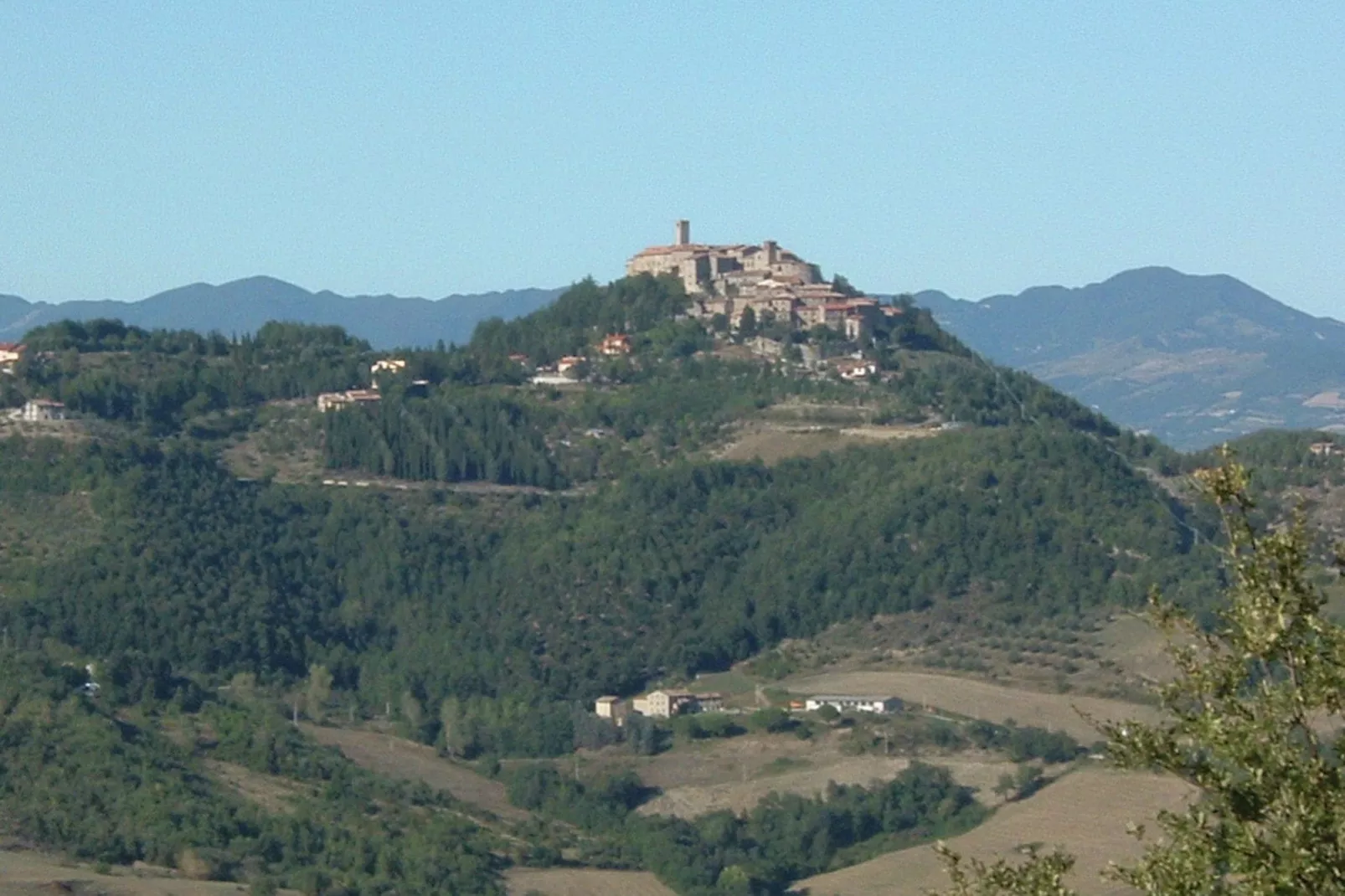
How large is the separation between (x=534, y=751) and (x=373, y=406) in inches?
800

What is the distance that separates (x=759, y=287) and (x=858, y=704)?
32991mm

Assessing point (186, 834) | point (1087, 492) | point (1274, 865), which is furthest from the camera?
point (1087, 492)

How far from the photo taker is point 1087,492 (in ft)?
223

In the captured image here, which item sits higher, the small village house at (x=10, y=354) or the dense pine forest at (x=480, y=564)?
the small village house at (x=10, y=354)

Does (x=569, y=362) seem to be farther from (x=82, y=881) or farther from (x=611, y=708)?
(x=82, y=881)

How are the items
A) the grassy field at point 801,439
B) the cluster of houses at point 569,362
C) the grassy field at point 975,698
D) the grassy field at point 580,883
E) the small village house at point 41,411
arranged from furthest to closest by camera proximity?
the cluster of houses at point 569,362, the grassy field at point 801,439, the small village house at point 41,411, the grassy field at point 975,698, the grassy field at point 580,883

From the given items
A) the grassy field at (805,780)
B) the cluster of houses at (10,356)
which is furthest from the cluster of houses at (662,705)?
the cluster of houses at (10,356)

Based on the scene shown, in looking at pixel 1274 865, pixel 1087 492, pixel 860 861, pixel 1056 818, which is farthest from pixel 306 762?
pixel 1274 865

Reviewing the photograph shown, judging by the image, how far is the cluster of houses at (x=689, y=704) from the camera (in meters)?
55.3

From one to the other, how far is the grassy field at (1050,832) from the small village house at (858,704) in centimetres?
631

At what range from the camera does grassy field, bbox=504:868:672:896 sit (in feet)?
143

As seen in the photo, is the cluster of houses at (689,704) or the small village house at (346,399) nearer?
the cluster of houses at (689,704)

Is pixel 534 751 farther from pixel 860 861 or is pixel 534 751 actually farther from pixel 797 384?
pixel 797 384

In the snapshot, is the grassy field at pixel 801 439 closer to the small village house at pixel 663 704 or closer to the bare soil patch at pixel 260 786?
the small village house at pixel 663 704
